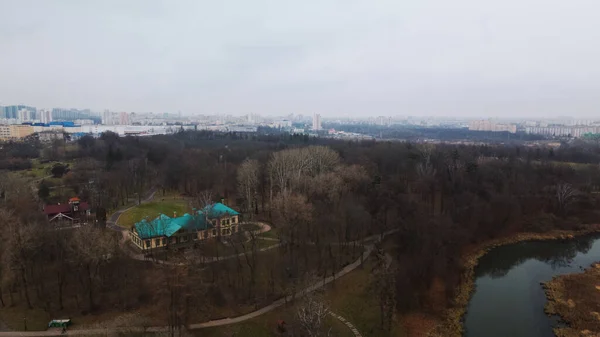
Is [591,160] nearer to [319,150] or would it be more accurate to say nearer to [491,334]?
[319,150]

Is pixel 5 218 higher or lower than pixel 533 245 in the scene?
higher

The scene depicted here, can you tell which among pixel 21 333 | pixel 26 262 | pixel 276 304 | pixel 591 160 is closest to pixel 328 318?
pixel 276 304

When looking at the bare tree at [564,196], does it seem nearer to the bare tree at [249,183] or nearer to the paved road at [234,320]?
the paved road at [234,320]

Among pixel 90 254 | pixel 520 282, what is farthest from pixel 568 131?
pixel 90 254

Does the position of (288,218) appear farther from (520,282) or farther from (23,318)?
(520,282)

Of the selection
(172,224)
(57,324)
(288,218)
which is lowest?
(57,324)

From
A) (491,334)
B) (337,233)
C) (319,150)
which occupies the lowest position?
(491,334)

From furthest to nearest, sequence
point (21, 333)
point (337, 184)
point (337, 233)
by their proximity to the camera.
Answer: point (337, 184) < point (337, 233) < point (21, 333)

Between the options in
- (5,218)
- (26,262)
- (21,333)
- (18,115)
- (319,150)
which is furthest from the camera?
(18,115)
